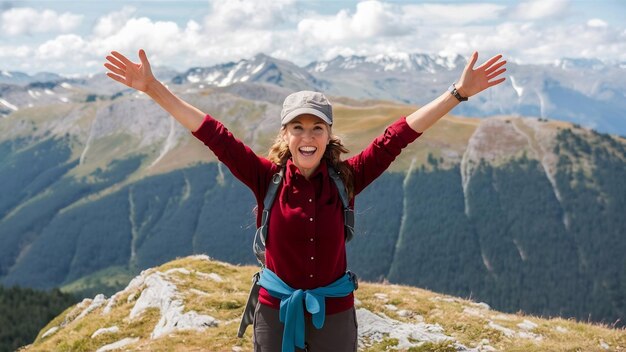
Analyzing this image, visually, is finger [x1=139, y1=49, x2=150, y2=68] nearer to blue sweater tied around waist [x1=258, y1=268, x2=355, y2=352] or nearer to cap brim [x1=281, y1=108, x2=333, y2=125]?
cap brim [x1=281, y1=108, x2=333, y2=125]

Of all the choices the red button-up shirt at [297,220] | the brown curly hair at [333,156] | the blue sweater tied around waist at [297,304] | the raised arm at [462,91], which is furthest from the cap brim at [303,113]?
the blue sweater tied around waist at [297,304]

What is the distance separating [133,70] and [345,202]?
373cm

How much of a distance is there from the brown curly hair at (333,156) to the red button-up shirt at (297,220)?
0.14m

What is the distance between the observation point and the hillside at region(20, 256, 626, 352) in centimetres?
1553

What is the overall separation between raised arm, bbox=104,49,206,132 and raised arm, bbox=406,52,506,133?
10.8ft

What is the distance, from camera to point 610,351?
50.0ft

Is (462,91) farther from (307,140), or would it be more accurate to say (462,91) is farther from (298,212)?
(298,212)

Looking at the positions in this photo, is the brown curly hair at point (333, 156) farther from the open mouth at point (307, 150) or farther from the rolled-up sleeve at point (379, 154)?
the open mouth at point (307, 150)

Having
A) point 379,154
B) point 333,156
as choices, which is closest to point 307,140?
point 333,156

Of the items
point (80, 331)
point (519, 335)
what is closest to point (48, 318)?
point (80, 331)

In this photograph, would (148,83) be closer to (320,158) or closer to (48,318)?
(320,158)

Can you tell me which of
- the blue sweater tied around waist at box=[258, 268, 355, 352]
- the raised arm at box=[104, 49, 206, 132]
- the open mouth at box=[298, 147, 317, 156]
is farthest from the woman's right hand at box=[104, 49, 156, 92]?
the blue sweater tied around waist at box=[258, 268, 355, 352]

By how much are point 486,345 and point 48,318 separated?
132m

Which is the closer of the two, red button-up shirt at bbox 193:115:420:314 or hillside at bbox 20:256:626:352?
red button-up shirt at bbox 193:115:420:314
